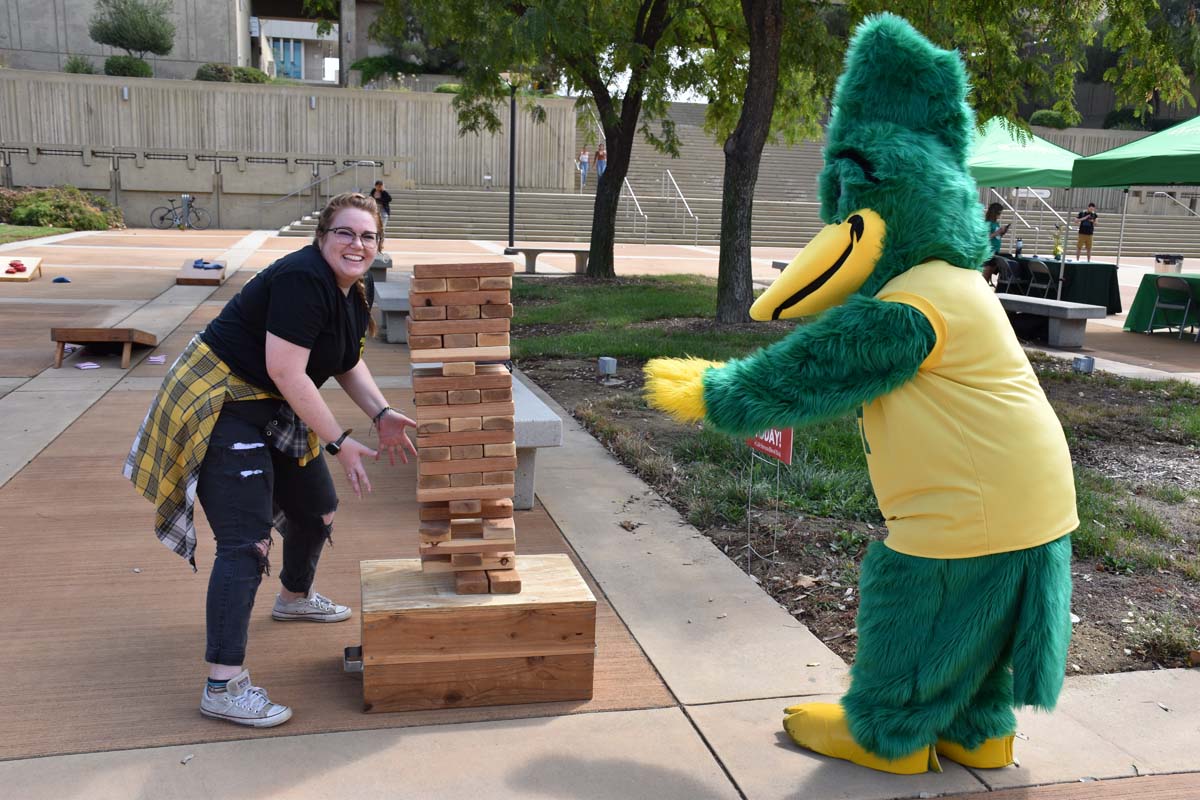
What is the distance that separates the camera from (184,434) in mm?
3236

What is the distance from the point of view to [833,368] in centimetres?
291

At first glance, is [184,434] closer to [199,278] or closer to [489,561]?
[489,561]

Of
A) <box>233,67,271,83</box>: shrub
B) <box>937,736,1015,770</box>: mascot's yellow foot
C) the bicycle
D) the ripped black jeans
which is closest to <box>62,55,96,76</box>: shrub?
<box>233,67,271,83</box>: shrub

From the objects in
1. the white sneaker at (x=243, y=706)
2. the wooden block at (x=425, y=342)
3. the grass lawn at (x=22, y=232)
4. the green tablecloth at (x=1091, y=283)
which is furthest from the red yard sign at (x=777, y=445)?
the grass lawn at (x=22, y=232)

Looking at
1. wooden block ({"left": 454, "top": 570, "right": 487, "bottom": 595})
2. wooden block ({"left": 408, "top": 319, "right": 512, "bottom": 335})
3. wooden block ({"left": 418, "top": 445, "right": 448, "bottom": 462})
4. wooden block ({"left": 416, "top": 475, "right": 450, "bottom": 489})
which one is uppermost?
wooden block ({"left": 408, "top": 319, "right": 512, "bottom": 335})

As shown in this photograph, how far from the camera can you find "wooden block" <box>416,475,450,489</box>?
11.1 feet

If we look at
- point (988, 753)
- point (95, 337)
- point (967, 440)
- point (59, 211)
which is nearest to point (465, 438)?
point (967, 440)

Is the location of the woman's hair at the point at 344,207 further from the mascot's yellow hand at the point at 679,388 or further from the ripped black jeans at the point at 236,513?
the mascot's yellow hand at the point at 679,388

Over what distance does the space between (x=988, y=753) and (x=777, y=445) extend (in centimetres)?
164

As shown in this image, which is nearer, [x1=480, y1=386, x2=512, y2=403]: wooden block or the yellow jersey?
the yellow jersey

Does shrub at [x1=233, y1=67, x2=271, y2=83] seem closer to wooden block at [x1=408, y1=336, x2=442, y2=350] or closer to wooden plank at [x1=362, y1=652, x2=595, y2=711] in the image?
wooden block at [x1=408, y1=336, x2=442, y2=350]

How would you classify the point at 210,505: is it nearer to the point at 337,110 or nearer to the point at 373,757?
the point at 373,757

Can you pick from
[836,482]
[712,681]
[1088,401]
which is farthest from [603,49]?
[712,681]

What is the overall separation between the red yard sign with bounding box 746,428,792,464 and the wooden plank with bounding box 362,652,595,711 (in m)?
1.35
